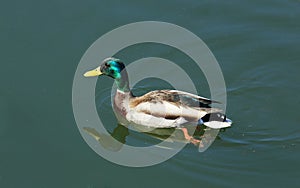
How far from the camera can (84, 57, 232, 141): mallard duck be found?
29.7 ft

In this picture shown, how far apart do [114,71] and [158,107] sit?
918 mm

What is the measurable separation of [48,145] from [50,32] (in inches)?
110

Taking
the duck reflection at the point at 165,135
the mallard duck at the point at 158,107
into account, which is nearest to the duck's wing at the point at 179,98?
the mallard duck at the point at 158,107

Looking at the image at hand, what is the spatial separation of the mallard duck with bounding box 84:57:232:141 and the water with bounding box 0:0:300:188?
42 centimetres

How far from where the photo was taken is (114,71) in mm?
9430

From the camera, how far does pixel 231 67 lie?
1015 cm

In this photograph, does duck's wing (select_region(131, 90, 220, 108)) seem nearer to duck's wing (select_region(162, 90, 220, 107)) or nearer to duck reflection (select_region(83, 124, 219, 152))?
duck's wing (select_region(162, 90, 220, 107))

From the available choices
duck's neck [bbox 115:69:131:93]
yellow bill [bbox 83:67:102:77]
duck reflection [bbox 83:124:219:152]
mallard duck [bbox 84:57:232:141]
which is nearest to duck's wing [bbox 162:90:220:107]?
mallard duck [bbox 84:57:232:141]

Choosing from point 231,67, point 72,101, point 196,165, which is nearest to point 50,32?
point 72,101

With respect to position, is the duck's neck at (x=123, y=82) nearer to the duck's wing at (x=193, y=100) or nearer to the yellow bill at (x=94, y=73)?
the yellow bill at (x=94, y=73)

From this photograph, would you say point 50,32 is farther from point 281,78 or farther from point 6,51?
point 281,78

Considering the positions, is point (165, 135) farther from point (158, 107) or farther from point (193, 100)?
point (193, 100)

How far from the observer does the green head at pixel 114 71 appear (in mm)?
9359

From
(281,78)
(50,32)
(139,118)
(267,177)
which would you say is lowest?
(267,177)
